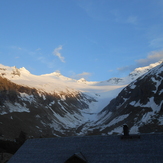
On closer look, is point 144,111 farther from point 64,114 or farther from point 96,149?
point 96,149

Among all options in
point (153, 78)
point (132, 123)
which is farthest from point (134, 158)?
point (153, 78)

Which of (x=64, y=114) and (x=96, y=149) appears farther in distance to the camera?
(x=64, y=114)

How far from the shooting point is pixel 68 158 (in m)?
25.4

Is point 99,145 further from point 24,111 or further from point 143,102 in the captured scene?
point 24,111

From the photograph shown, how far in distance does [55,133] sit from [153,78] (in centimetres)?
6104

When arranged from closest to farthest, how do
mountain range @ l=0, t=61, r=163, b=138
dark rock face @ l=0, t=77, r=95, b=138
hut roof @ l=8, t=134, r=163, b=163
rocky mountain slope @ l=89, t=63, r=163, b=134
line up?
hut roof @ l=8, t=134, r=163, b=163 < rocky mountain slope @ l=89, t=63, r=163, b=134 < mountain range @ l=0, t=61, r=163, b=138 < dark rock face @ l=0, t=77, r=95, b=138

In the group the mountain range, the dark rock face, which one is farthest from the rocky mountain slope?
the dark rock face

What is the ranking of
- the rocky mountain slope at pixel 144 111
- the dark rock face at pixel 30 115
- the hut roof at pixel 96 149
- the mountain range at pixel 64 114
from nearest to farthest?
the hut roof at pixel 96 149
the rocky mountain slope at pixel 144 111
the mountain range at pixel 64 114
the dark rock face at pixel 30 115

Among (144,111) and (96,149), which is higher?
(144,111)

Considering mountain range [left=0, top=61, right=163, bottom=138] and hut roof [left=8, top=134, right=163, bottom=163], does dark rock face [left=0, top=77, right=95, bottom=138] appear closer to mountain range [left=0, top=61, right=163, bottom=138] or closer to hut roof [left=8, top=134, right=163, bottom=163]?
mountain range [left=0, top=61, right=163, bottom=138]

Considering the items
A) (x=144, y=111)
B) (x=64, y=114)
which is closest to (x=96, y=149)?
(x=144, y=111)

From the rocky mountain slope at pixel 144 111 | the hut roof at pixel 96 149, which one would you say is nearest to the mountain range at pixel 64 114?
the rocky mountain slope at pixel 144 111


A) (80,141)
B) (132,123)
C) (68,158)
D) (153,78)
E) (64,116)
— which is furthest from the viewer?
(64,116)

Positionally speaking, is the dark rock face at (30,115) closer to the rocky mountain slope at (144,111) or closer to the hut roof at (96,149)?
the rocky mountain slope at (144,111)
